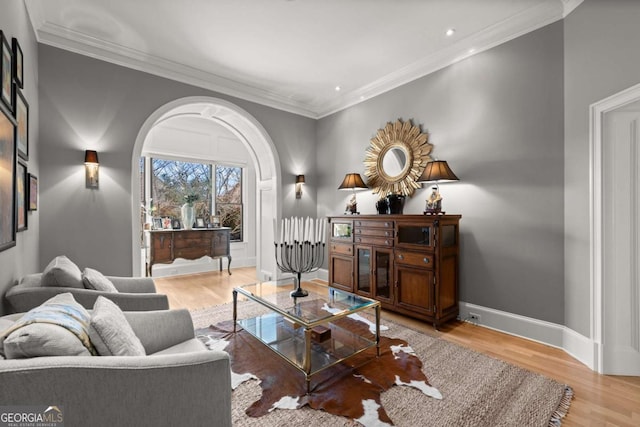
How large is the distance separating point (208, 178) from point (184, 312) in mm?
4709

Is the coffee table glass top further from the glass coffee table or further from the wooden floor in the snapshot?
the wooden floor

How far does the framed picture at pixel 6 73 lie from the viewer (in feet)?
5.26

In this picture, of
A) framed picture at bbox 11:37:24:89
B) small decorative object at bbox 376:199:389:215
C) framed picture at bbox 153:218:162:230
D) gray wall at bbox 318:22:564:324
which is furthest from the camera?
framed picture at bbox 153:218:162:230

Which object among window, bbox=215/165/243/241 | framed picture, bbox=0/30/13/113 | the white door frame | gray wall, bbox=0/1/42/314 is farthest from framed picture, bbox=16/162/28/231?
the white door frame

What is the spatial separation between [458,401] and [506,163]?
2253 mm

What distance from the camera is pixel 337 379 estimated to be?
2070mm

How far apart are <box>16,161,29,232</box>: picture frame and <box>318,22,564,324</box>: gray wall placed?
3.71 m

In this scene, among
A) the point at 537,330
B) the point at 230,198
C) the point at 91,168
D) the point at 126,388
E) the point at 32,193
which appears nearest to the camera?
the point at 126,388

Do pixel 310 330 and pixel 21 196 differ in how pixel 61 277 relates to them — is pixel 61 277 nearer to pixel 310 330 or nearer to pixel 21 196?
pixel 21 196

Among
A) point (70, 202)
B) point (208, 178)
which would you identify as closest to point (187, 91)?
point (70, 202)

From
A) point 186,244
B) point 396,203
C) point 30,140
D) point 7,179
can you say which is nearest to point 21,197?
point 7,179

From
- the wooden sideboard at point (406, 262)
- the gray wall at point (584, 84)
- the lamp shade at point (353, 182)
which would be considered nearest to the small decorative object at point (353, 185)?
the lamp shade at point (353, 182)

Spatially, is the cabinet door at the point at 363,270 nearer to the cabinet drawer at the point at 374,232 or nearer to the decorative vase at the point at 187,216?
the cabinet drawer at the point at 374,232

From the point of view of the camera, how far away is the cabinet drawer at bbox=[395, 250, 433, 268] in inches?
118
